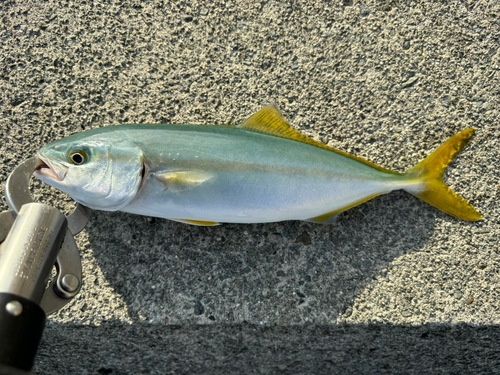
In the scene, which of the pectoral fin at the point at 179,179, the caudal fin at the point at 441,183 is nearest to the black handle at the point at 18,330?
the pectoral fin at the point at 179,179

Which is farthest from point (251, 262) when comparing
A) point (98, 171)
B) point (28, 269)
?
point (28, 269)

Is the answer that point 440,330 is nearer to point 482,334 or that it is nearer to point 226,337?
point 482,334

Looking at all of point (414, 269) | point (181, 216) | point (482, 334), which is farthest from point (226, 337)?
point (482, 334)

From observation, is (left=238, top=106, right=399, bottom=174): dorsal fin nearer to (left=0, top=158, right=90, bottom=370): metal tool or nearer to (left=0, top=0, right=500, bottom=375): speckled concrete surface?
(left=0, top=0, right=500, bottom=375): speckled concrete surface

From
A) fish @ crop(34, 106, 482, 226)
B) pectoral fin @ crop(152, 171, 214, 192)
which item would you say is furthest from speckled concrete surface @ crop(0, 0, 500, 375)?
pectoral fin @ crop(152, 171, 214, 192)

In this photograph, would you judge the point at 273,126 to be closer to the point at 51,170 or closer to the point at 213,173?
the point at 213,173

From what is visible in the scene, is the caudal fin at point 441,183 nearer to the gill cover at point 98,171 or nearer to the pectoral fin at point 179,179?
the pectoral fin at point 179,179
